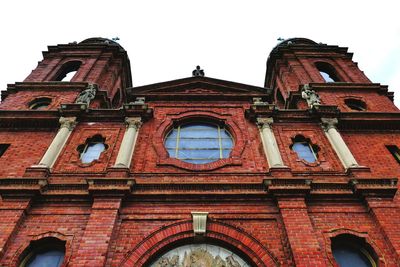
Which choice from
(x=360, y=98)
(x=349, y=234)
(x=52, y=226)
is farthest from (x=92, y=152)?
(x=360, y=98)

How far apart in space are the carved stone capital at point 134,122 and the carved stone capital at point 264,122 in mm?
4256

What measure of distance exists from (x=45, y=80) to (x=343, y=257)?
1474 centimetres

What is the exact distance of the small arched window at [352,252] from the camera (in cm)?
765

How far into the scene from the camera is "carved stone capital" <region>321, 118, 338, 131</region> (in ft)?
38.1

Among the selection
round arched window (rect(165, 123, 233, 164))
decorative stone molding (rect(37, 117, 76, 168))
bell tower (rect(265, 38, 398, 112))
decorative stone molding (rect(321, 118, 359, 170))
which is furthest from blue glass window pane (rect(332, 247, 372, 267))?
decorative stone molding (rect(37, 117, 76, 168))

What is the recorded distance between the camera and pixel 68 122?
11.6 metres

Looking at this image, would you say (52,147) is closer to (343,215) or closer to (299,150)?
(299,150)

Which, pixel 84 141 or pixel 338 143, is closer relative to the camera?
pixel 338 143

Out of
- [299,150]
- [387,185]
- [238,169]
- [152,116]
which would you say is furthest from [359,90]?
[152,116]

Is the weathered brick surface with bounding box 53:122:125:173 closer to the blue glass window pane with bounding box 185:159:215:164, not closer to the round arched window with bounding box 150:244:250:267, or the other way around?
the blue glass window pane with bounding box 185:159:215:164

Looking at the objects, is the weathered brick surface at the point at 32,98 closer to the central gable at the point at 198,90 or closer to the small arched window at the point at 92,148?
the central gable at the point at 198,90

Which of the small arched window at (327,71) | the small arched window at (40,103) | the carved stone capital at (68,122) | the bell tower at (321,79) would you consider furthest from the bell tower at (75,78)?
the small arched window at (327,71)

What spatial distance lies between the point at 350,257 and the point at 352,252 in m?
0.18

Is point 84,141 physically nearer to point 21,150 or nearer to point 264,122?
point 21,150
